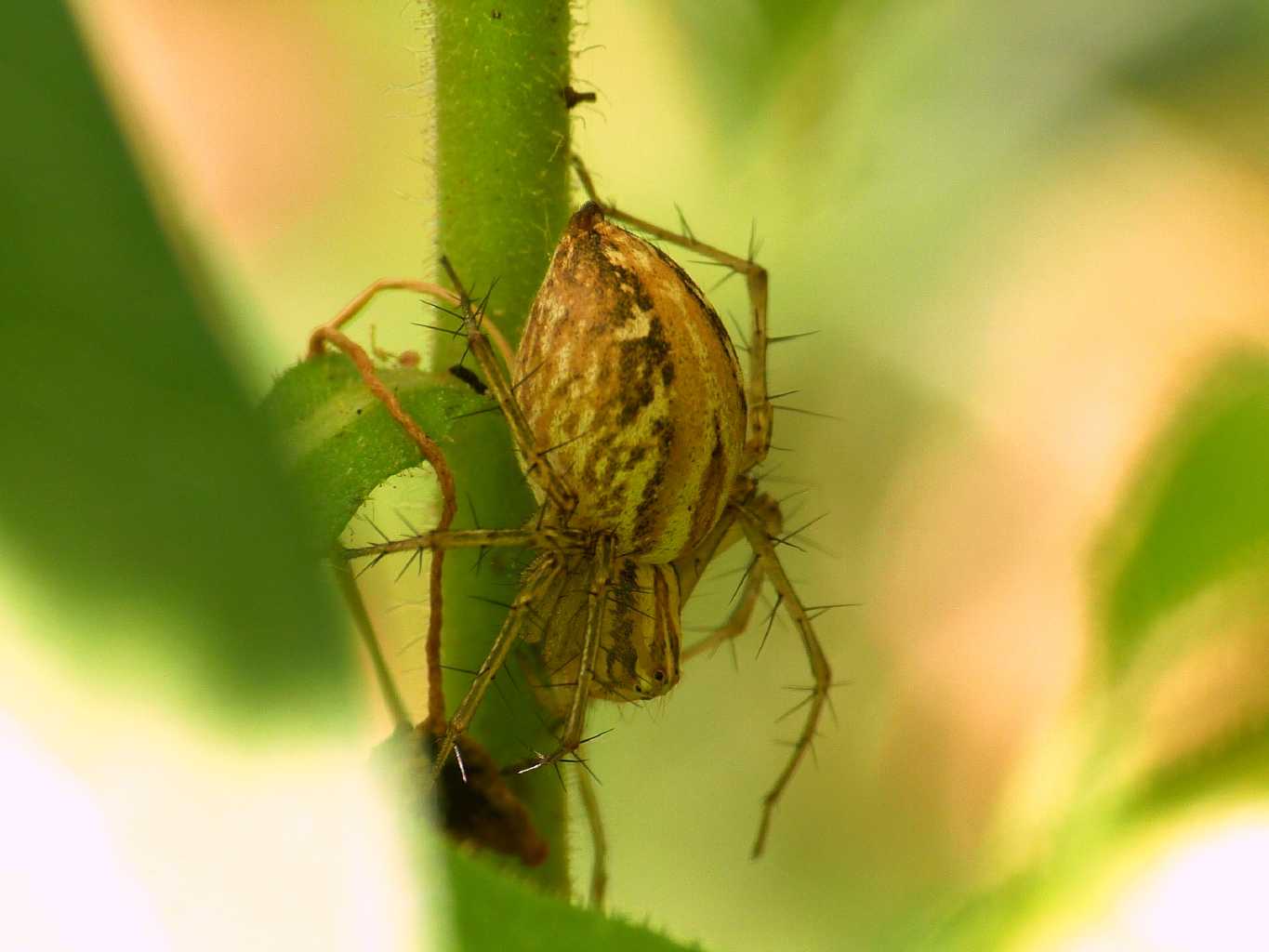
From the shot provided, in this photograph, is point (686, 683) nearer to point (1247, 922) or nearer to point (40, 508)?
point (1247, 922)

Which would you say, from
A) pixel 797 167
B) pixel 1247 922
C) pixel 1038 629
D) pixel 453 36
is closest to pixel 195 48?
pixel 797 167

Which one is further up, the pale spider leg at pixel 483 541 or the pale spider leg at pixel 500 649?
the pale spider leg at pixel 483 541

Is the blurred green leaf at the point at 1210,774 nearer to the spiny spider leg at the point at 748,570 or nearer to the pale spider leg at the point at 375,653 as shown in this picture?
the spiny spider leg at the point at 748,570

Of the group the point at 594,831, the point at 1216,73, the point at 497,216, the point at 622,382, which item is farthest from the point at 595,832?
the point at 1216,73

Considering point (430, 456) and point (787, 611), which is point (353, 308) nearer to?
point (430, 456)

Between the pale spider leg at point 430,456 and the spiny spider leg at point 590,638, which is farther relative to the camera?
the spiny spider leg at point 590,638

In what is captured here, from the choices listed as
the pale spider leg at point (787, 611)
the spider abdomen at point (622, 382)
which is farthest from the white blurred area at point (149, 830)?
the pale spider leg at point (787, 611)

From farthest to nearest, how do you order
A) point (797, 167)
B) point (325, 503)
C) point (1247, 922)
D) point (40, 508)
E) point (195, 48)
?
point (195, 48), point (797, 167), point (1247, 922), point (325, 503), point (40, 508)
